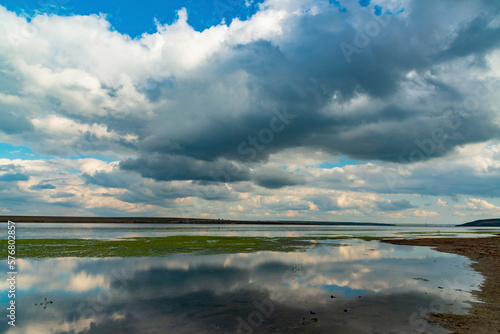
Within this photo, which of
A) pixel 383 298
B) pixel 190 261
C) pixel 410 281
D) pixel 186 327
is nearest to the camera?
pixel 186 327

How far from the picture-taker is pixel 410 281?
963 inches

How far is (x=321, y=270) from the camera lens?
29.1 m

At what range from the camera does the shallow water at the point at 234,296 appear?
1438 cm

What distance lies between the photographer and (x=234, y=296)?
19.6 meters

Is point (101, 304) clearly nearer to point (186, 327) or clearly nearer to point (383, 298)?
point (186, 327)

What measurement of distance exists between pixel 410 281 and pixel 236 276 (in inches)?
584

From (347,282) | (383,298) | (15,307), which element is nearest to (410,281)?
(347,282)

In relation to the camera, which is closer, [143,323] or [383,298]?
[143,323]

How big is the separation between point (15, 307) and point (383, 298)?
23.0 m

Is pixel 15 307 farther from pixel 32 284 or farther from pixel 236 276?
pixel 236 276

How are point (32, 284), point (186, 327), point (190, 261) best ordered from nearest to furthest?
point (186, 327)
point (32, 284)
point (190, 261)

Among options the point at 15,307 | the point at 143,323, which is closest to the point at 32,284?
the point at 15,307

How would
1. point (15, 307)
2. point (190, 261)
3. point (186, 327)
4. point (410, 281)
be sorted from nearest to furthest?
point (186, 327) < point (15, 307) < point (410, 281) < point (190, 261)

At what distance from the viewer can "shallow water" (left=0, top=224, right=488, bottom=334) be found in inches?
566
